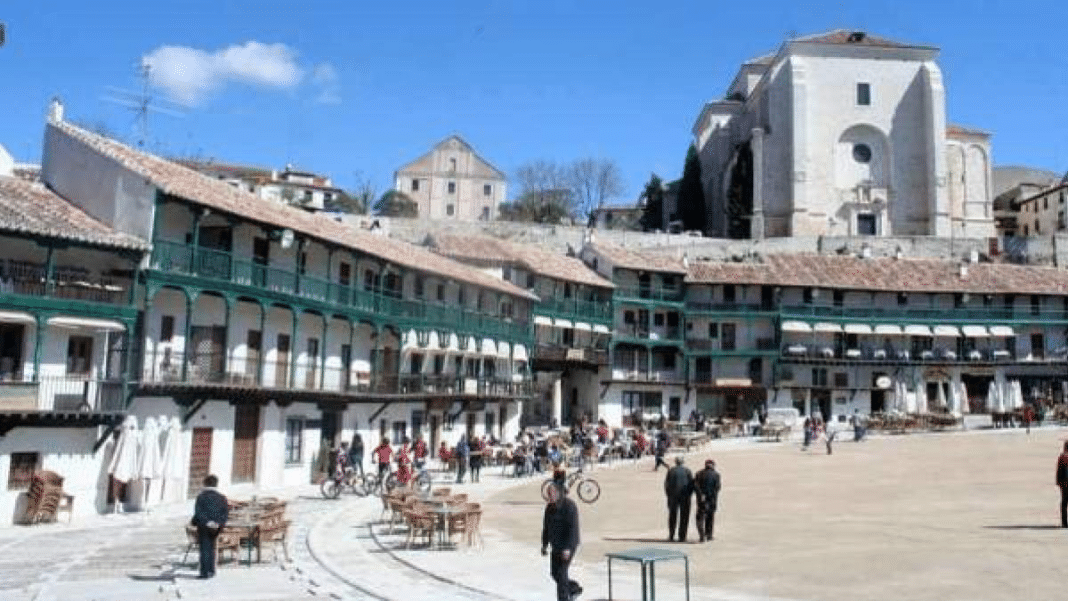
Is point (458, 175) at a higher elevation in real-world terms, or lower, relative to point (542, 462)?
higher

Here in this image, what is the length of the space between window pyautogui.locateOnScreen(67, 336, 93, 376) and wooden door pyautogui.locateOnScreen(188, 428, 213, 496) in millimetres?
3871

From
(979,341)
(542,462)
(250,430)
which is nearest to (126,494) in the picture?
(250,430)

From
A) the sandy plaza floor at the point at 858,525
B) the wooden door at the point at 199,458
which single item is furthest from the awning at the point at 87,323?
the sandy plaza floor at the point at 858,525

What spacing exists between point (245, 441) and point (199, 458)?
199 cm

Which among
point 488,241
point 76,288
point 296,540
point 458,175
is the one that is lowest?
point 296,540

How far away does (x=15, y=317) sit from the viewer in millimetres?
21812

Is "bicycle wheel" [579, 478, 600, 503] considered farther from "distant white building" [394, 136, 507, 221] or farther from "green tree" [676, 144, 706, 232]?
"distant white building" [394, 136, 507, 221]

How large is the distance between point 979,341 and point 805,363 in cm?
1274

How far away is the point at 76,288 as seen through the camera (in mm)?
23734

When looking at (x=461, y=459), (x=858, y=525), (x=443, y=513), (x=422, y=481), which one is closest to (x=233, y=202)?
(x=422, y=481)

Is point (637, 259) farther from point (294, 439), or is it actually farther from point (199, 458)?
point (199, 458)

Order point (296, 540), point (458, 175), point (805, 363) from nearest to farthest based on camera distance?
point (296, 540) → point (805, 363) → point (458, 175)

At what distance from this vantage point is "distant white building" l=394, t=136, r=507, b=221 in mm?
100688

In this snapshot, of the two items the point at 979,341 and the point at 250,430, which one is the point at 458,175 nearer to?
the point at 979,341
